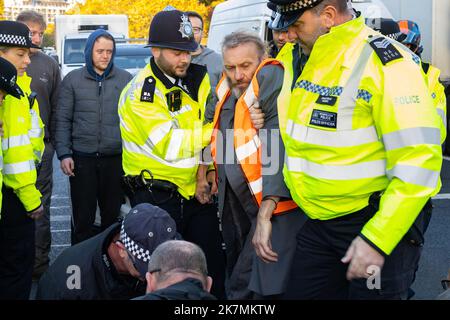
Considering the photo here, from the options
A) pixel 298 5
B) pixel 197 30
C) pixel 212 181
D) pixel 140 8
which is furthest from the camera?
pixel 140 8

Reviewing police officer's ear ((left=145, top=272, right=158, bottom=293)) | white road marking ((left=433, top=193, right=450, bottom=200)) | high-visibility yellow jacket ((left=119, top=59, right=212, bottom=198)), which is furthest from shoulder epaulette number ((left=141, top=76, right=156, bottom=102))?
white road marking ((left=433, top=193, right=450, bottom=200))

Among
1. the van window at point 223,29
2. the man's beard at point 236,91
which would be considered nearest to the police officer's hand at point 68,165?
the man's beard at point 236,91

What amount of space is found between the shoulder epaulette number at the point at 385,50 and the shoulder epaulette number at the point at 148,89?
6.20 ft

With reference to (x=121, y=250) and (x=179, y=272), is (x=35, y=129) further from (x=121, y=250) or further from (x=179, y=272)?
(x=179, y=272)

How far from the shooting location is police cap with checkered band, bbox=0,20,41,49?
5312 mm

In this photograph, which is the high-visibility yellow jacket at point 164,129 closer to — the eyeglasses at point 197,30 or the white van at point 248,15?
the eyeglasses at point 197,30

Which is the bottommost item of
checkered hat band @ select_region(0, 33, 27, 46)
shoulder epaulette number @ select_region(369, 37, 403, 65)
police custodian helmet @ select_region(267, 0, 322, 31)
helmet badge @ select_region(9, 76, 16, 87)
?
helmet badge @ select_region(9, 76, 16, 87)

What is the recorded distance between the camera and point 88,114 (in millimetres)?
6336

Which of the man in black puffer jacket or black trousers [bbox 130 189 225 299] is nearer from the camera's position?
the man in black puffer jacket

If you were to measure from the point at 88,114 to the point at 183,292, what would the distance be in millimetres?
3795

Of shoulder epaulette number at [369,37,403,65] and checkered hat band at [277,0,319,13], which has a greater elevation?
checkered hat band at [277,0,319,13]

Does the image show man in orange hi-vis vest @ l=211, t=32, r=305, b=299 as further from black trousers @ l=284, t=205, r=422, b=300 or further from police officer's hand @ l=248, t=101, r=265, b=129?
black trousers @ l=284, t=205, r=422, b=300

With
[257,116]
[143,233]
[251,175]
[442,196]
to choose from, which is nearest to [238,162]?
[251,175]
